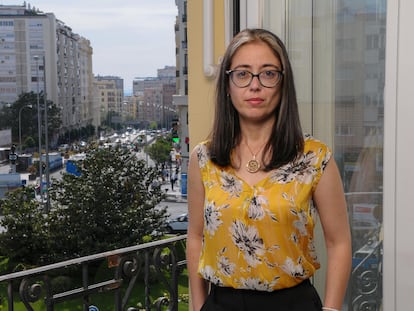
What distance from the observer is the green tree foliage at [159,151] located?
39344 mm

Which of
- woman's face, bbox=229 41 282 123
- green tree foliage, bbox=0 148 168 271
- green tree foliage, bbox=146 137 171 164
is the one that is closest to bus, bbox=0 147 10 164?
green tree foliage, bbox=146 137 171 164

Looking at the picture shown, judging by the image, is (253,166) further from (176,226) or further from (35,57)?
(35,57)

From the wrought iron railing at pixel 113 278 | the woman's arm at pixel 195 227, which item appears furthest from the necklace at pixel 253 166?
the wrought iron railing at pixel 113 278

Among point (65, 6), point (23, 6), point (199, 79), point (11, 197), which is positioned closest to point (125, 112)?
point (65, 6)

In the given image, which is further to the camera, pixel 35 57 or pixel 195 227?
pixel 35 57

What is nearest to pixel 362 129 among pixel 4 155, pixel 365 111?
pixel 365 111

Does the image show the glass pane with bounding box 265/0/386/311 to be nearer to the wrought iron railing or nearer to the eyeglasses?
the eyeglasses

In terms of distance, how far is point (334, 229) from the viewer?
3.32 feet

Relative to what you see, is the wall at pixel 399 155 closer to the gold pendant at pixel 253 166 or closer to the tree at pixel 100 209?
the gold pendant at pixel 253 166

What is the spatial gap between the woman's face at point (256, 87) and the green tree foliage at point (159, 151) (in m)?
38.3

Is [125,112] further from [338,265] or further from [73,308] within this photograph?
[338,265]

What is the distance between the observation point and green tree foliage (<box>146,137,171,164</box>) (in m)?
39.3

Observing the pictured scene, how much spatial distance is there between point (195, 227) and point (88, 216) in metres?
14.7

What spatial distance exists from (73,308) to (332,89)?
1388cm
